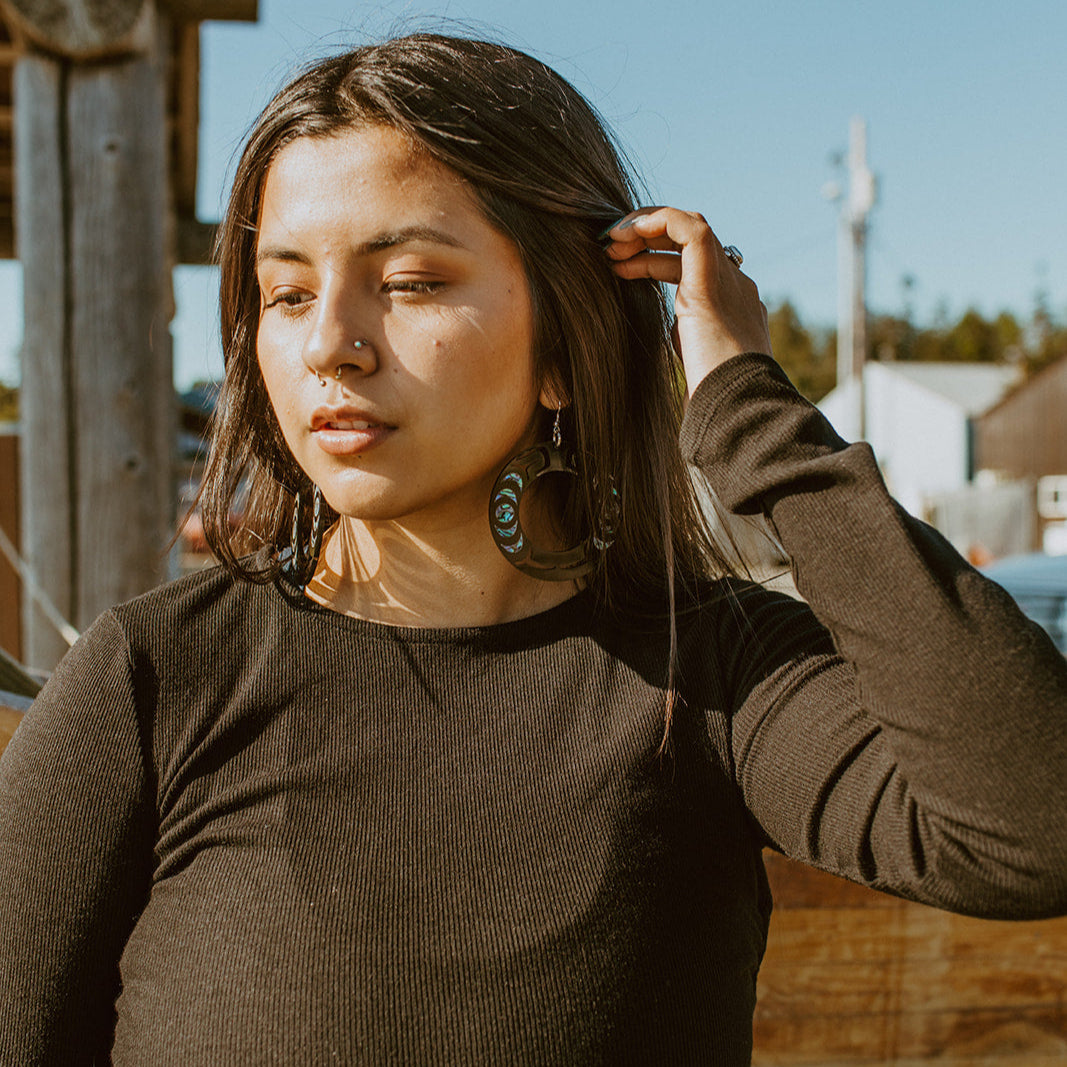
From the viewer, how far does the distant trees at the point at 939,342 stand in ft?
281

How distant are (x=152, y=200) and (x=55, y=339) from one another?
548 mm

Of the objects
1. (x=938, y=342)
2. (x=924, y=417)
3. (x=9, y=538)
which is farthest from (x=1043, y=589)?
(x=938, y=342)

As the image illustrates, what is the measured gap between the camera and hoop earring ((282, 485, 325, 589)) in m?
1.50

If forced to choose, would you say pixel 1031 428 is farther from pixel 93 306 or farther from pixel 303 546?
pixel 303 546

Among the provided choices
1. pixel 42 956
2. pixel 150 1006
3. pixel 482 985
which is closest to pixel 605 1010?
pixel 482 985

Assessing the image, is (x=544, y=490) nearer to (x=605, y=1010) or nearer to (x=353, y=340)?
(x=353, y=340)

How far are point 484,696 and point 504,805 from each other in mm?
142

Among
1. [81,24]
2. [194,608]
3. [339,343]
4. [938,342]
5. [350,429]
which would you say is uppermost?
[938,342]

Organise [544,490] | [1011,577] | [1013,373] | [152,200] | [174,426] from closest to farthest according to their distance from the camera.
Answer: [544,490]
[152,200]
[174,426]
[1011,577]
[1013,373]

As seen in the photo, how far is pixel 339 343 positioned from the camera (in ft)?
4.32

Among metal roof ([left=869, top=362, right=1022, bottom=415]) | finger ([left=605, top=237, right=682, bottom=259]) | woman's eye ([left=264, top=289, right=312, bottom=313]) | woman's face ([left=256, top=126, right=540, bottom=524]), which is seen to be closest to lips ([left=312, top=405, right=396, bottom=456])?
woman's face ([left=256, top=126, right=540, bottom=524])

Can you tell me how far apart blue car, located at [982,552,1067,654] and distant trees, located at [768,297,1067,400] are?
251 ft

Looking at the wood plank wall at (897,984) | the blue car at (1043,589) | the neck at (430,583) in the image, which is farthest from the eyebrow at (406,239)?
the blue car at (1043,589)

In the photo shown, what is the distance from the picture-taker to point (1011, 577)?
5.57 metres
